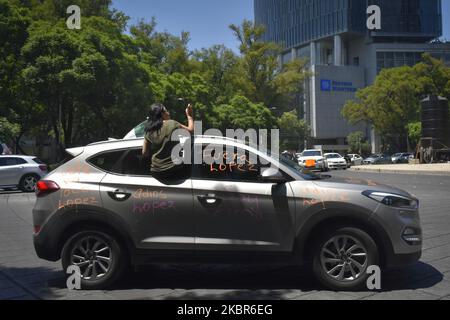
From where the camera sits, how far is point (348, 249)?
483 cm

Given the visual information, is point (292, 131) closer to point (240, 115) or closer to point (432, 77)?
point (432, 77)

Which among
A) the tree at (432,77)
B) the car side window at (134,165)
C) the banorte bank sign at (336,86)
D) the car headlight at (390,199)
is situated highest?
the banorte bank sign at (336,86)

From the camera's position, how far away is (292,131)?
72.3 m

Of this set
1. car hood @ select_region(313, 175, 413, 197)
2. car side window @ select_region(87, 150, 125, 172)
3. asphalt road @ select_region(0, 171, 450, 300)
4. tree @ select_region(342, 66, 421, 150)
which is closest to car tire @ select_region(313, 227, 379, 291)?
asphalt road @ select_region(0, 171, 450, 300)

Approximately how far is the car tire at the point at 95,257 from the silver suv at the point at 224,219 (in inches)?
0.4

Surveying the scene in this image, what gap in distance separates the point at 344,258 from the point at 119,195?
2434 millimetres

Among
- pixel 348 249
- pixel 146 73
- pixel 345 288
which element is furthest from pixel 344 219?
pixel 146 73

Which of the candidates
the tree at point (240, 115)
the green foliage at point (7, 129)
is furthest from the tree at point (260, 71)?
the green foliage at point (7, 129)

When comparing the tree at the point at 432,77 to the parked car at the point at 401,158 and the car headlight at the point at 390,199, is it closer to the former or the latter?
the parked car at the point at 401,158

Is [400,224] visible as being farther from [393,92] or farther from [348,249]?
[393,92]

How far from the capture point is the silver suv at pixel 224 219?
4840mm

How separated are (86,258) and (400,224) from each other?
3.31 metres

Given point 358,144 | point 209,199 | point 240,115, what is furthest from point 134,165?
point 358,144

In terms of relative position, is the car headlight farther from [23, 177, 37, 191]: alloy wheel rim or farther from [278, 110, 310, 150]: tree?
[278, 110, 310, 150]: tree
